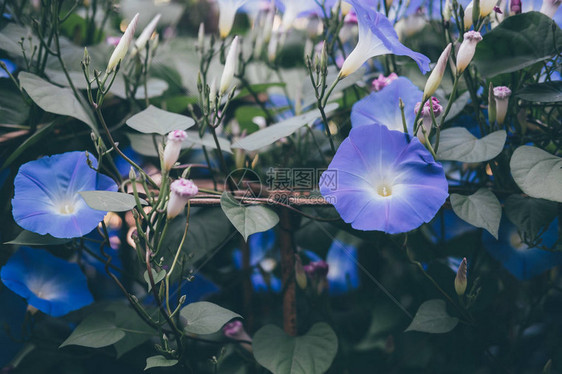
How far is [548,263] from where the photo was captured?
Result: 0.76m

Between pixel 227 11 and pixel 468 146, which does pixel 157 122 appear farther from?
pixel 468 146

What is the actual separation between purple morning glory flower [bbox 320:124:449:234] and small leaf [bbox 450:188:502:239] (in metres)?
0.04

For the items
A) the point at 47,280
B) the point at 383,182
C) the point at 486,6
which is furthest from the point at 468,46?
the point at 47,280

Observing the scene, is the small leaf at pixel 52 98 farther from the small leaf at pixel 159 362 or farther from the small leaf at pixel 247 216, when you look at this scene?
the small leaf at pixel 159 362

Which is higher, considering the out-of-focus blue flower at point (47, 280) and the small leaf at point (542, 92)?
the small leaf at point (542, 92)

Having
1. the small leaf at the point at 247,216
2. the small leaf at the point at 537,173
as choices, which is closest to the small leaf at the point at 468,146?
the small leaf at the point at 537,173

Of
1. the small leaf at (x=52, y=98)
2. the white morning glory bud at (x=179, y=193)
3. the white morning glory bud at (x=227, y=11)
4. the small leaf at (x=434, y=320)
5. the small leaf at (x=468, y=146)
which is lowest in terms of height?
the small leaf at (x=434, y=320)

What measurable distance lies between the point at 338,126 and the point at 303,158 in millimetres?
101

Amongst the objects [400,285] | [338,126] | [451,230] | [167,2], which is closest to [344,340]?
[400,285]

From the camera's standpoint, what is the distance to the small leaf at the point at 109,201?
555mm

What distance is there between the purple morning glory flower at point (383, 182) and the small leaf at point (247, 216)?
9cm

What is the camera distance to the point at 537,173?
61 centimetres

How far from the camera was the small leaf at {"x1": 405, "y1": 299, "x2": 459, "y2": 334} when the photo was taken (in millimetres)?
686

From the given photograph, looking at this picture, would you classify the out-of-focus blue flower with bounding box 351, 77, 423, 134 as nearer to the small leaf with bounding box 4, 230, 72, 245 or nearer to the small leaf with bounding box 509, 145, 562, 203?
Result: the small leaf with bounding box 509, 145, 562, 203
